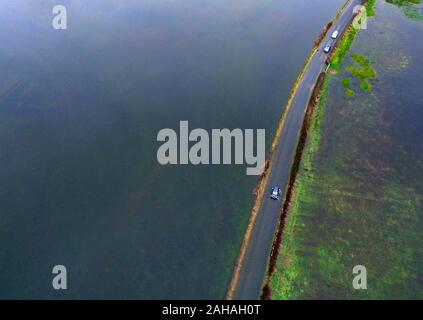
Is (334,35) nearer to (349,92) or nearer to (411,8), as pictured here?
(349,92)

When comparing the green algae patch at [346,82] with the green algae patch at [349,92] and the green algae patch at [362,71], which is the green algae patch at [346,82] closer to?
the green algae patch at [349,92]

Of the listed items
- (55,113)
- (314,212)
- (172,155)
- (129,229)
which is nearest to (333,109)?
(314,212)

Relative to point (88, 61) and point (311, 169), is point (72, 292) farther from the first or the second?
point (88, 61)

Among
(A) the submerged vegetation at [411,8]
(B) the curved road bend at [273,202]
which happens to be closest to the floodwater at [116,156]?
(B) the curved road bend at [273,202]

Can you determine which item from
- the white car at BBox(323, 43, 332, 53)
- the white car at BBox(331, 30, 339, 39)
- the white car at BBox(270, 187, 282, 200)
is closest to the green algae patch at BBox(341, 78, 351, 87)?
the white car at BBox(323, 43, 332, 53)

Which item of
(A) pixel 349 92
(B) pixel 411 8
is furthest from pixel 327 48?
(B) pixel 411 8

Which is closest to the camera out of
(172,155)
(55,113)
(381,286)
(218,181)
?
(381,286)

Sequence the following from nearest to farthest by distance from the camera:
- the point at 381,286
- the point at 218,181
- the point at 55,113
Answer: the point at 381,286 → the point at 218,181 → the point at 55,113
